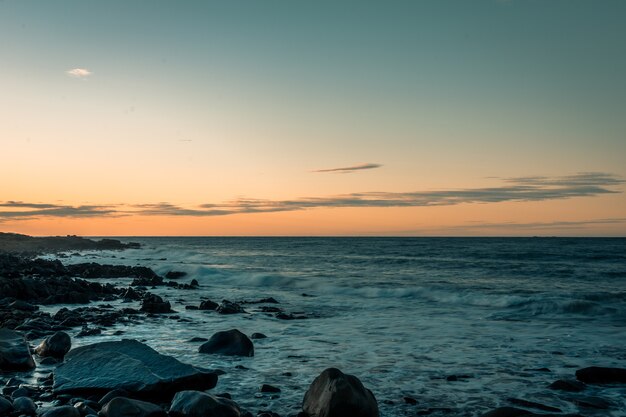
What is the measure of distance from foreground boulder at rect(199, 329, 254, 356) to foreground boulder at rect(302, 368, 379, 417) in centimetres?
457

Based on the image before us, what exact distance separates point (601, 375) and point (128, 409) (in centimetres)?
905

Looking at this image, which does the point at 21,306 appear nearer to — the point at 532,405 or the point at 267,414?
the point at 267,414

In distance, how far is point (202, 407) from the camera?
22.7ft

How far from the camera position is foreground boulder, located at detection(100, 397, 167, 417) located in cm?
661

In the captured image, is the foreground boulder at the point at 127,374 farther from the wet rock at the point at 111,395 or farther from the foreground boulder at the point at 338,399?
the foreground boulder at the point at 338,399

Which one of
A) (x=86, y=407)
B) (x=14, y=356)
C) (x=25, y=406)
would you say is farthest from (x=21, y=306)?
(x=86, y=407)

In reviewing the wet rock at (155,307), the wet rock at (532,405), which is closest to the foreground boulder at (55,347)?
the wet rock at (155,307)

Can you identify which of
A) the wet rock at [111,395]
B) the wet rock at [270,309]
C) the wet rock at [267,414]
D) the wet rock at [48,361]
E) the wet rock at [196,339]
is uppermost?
the wet rock at [111,395]

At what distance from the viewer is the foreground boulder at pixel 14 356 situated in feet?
32.0

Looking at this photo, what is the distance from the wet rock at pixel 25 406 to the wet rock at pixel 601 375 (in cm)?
1001

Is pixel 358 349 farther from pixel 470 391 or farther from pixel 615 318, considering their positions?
pixel 615 318

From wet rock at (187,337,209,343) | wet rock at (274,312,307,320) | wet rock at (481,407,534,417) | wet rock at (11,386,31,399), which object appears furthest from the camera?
wet rock at (274,312,307,320)

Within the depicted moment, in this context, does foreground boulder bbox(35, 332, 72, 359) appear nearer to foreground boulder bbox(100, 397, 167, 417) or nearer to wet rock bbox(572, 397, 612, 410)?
foreground boulder bbox(100, 397, 167, 417)

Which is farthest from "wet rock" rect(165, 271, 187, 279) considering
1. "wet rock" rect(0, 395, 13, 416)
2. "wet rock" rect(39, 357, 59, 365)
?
"wet rock" rect(0, 395, 13, 416)
